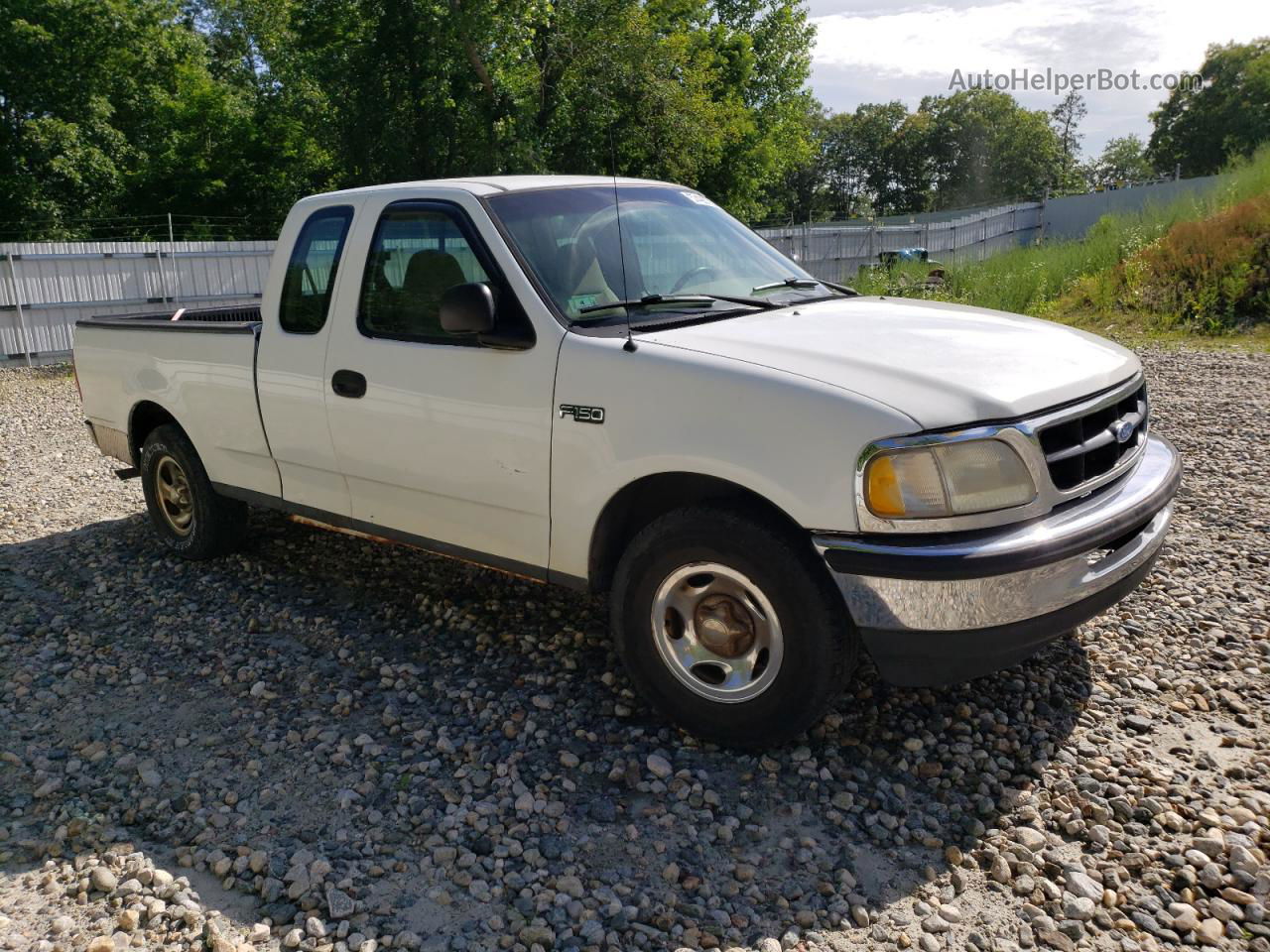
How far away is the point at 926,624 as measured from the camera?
2992 mm

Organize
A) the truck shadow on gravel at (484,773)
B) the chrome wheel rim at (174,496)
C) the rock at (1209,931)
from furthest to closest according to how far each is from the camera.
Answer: the chrome wheel rim at (174,496), the truck shadow on gravel at (484,773), the rock at (1209,931)

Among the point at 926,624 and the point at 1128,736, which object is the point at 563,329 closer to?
the point at 926,624

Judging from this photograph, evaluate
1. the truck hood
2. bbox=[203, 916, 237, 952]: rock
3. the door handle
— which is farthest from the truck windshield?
bbox=[203, 916, 237, 952]: rock

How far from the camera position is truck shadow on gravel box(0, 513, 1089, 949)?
2.89m

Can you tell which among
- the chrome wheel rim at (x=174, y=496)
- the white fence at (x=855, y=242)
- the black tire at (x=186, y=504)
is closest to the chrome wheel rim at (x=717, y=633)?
the black tire at (x=186, y=504)

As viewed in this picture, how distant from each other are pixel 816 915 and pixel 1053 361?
2003 millimetres

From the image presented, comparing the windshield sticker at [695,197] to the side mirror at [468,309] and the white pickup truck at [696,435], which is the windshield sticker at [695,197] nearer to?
the white pickup truck at [696,435]

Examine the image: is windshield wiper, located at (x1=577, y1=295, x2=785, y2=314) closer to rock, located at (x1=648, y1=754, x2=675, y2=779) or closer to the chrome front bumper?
the chrome front bumper

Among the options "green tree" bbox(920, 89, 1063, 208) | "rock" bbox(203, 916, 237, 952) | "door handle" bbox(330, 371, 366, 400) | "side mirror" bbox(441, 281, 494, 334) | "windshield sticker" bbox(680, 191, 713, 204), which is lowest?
"rock" bbox(203, 916, 237, 952)

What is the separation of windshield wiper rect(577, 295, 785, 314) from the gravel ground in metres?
1.54

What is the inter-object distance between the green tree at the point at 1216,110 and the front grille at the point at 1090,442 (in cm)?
6320

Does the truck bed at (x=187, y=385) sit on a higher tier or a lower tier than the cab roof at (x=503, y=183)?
lower

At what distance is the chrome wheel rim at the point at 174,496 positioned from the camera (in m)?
5.81

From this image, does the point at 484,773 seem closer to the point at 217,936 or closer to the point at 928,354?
the point at 217,936
